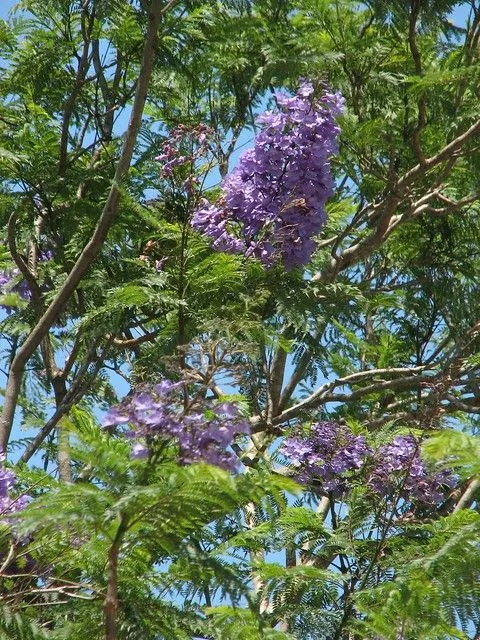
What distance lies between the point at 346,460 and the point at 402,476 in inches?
22.3

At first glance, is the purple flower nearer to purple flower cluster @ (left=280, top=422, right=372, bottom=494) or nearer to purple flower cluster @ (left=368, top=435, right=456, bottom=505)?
purple flower cluster @ (left=368, top=435, right=456, bottom=505)

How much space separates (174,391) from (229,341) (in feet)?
1.37

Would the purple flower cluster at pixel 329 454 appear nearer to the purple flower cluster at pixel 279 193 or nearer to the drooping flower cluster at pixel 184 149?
the purple flower cluster at pixel 279 193

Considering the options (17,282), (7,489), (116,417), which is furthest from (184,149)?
(116,417)

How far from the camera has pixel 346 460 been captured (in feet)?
21.4

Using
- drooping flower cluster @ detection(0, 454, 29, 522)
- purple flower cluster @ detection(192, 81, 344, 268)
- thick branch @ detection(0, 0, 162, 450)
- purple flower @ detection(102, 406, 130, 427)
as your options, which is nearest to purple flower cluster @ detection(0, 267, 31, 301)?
thick branch @ detection(0, 0, 162, 450)

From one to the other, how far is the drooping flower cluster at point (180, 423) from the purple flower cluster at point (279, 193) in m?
2.33

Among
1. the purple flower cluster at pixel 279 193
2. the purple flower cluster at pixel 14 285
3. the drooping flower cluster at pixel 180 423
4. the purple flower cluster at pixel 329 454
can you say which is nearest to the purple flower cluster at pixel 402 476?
the purple flower cluster at pixel 329 454

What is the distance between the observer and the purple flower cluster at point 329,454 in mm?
6500

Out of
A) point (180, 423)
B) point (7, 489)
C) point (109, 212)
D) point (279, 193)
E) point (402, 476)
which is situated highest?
point (279, 193)

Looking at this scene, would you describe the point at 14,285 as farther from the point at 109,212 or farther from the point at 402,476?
the point at 402,476

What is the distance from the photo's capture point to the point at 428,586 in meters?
4.72

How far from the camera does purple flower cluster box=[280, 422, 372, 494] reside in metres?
6.50

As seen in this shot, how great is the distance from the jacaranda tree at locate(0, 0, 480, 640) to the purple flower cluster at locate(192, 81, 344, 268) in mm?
14
